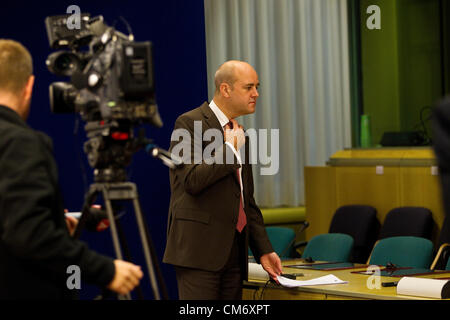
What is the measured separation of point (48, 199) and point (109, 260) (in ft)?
0.82

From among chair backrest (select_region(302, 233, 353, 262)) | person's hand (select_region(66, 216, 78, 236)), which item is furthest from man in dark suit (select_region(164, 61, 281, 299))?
chair backrest (select_region(302, 233, 353, 262))

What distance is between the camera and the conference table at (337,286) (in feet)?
12.0

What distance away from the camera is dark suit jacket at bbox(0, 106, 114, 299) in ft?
6.13

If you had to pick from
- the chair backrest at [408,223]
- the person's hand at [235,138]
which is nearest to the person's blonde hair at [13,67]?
the person's hand at [235,138]

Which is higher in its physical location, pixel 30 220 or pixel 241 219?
pixel 30 220

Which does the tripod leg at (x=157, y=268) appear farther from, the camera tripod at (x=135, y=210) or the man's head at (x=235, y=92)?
the man's head at (x=235, y=92)

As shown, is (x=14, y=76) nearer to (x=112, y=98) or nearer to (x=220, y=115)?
(x=112, y=98)

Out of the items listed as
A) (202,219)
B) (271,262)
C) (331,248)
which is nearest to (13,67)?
(202,219)

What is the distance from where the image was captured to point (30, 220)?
6.11 ft

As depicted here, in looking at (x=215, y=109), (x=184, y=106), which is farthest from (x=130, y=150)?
(x=184, y=106)

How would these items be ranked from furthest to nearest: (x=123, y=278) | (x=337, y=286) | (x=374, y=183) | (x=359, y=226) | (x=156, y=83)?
(x=374, y=183), (x=359, y=226), (x=156, y=83), (x=337, y=286), (x=123, y=278)

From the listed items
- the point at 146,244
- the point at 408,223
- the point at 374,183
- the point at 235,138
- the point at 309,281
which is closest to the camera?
the point at 146,244

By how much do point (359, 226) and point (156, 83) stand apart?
7.79 feet
